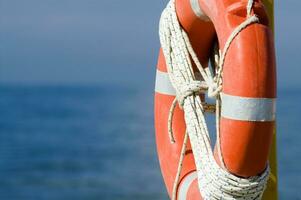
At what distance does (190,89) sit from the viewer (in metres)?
2.38

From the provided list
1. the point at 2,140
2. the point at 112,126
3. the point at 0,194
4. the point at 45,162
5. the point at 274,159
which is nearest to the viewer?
the point at 274,159

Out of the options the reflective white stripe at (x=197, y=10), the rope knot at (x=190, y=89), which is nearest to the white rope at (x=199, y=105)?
the rope knot at (x=190, y=89)

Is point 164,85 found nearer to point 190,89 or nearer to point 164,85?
point 164,85

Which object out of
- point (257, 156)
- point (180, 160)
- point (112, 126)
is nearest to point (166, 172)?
point (180, 160)

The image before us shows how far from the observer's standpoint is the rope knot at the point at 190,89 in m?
2.38

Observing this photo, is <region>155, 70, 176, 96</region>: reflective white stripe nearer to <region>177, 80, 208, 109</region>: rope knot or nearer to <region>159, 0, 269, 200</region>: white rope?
<region>159, 0, 269, 200</region>: white rope

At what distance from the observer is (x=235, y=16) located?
209 centimetres

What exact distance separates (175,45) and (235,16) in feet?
1.41

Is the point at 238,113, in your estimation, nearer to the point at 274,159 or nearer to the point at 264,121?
the point at 264,121

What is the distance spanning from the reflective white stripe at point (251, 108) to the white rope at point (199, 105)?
0.14 m

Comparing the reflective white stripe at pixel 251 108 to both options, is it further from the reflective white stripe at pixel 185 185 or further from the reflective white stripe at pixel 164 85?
the reflective white stripe at pixel 164 85

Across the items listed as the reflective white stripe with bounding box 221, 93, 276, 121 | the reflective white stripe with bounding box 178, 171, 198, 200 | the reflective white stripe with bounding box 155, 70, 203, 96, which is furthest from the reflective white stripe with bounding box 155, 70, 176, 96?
the reflective white stripe with bounding box 221, 93, 276, 121

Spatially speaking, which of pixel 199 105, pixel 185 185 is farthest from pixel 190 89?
pixel 185 185

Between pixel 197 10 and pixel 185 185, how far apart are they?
55 cm
